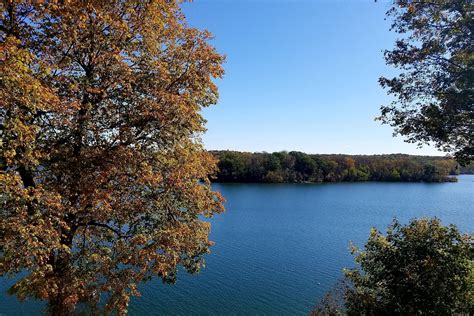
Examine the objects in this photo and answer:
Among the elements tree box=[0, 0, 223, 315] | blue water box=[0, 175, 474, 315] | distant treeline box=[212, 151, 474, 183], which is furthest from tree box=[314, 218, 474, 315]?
distant treeline box=[212, 151, 474, 183]

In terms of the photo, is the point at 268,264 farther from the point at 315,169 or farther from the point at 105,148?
the point at 315,169

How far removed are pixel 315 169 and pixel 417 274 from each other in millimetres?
100046

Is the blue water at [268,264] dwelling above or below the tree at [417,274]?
below

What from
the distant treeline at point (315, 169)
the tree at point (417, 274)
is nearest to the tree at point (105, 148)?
the tree at point (417, 274)

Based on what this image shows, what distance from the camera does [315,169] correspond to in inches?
4232

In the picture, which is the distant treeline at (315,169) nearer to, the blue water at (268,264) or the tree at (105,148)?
the blue water at (268,264)

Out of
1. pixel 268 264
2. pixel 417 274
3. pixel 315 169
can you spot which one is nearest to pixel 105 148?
pixel 417 274

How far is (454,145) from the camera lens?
10352mm

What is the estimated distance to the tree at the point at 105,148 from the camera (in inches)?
268

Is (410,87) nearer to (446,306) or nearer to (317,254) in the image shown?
(446,306)

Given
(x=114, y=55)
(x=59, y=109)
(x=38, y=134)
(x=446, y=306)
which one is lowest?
(x=446, y=306)

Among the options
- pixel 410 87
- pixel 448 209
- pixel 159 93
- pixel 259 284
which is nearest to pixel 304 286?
pixel 259 284

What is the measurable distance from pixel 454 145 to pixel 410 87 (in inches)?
87.4

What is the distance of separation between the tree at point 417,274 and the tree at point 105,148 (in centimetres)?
509
